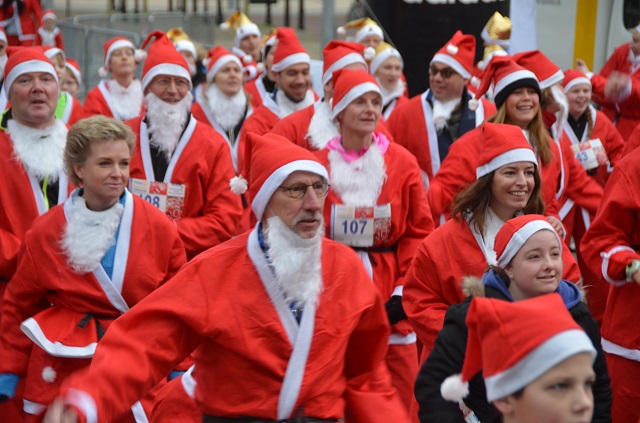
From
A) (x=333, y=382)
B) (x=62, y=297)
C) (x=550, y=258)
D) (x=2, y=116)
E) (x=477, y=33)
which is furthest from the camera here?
(x=477, y=33)

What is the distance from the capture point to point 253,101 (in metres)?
12.6

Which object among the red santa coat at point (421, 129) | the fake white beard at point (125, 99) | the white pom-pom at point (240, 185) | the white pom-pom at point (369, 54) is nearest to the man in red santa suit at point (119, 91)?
the fake white beard at point (125, 99)

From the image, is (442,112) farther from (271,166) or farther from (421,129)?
(271,166)

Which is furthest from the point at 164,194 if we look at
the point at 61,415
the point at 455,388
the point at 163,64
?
the point at 455,388

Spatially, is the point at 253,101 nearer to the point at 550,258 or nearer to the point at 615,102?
the point at 615,102

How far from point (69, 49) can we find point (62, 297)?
11740 mm

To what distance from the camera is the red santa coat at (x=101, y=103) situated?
1109 centimetres

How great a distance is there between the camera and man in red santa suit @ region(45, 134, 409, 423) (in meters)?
4.50

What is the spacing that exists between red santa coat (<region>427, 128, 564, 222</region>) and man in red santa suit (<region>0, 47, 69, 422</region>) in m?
2.24

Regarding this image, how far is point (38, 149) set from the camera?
7.14 metres

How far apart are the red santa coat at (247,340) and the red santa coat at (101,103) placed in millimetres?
6608

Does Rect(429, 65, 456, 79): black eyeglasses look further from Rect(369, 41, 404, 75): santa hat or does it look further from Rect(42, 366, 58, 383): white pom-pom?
Rect(42, 366, 58, 383): white pom-pom

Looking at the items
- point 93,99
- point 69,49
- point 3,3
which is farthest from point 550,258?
point 69,49

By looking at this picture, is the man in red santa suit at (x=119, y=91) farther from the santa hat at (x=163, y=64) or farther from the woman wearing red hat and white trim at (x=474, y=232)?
the woman wearing red hat and white trim at (x=474, y=232)
